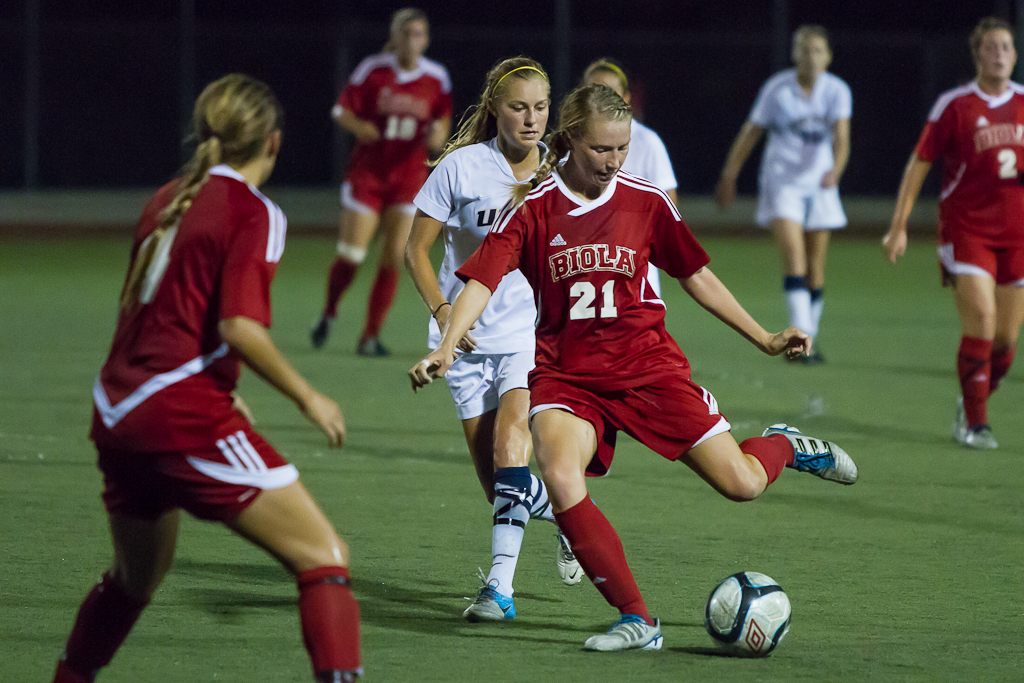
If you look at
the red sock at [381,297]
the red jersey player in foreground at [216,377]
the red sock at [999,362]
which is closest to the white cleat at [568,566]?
the red jersey player in foreground at [216,377]

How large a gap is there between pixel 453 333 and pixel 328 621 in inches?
42.8

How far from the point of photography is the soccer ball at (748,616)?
393 cm

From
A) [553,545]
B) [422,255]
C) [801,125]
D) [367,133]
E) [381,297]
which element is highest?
[422,255]

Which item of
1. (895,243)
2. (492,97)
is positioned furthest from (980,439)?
(492,97)

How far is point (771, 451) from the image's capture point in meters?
4.34

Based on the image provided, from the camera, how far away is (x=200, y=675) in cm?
379

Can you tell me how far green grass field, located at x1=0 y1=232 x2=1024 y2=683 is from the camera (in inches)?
156

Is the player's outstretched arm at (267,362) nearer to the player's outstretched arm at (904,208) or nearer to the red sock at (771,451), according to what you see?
the red sock at (771,451)

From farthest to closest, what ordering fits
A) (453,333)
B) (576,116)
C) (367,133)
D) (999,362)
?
1. (367,133)
2. (999,362)
3. (576,116)
4. (453,333)

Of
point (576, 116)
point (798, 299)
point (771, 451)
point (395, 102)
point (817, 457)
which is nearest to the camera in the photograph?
point (576, 116)

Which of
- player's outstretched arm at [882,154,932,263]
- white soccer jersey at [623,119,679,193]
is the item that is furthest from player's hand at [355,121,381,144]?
white soccer jersey at [623,119,679,193]

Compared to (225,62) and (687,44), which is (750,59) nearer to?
(687,44)

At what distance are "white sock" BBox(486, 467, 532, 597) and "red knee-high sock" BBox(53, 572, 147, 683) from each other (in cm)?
137

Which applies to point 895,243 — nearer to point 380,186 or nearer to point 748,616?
point 748,616
